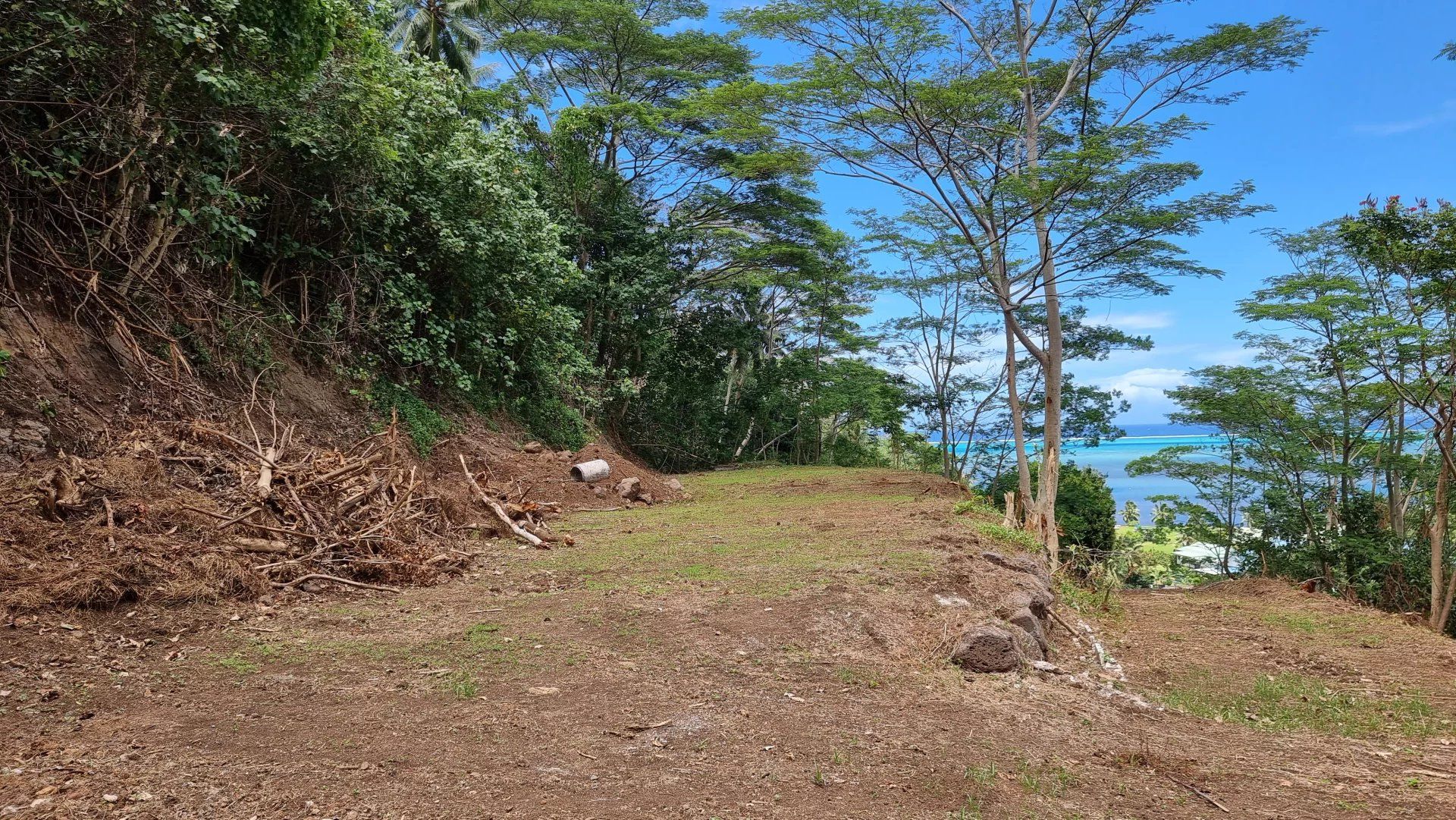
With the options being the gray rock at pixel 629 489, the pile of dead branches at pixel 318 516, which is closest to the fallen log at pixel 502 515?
the pile of dead branches at pixel 318 516

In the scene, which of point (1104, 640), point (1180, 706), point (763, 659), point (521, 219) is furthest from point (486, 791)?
point (521, 219)

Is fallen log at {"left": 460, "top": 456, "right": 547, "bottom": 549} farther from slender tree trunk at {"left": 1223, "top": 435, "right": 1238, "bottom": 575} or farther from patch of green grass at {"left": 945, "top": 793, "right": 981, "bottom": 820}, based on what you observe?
slender tree trunk at {"left": 1223, "top": 435, "right": 1238, "bottom": 575}

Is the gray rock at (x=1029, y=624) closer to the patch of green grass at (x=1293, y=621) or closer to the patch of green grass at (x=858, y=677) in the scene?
the patch of green grass at (x=858, y=677)

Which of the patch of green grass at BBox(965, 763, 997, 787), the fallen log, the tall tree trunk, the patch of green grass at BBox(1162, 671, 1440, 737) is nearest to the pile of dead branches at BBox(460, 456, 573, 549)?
the fallen log

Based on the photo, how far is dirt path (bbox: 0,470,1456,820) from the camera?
8.44ft

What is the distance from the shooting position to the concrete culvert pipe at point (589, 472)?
32.1ft

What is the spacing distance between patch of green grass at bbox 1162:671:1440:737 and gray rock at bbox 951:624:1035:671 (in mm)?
953

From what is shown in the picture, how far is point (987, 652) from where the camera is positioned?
4.39 metres

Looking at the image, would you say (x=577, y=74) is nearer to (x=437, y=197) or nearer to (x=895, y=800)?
(x=437, y=197)

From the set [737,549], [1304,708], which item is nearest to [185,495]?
[737,549]

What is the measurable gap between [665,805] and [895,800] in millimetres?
799

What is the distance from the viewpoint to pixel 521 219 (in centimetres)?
1027

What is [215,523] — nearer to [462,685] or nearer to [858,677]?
[462,685]

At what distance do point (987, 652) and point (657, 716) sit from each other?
6.81 feet
